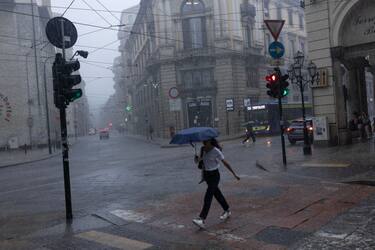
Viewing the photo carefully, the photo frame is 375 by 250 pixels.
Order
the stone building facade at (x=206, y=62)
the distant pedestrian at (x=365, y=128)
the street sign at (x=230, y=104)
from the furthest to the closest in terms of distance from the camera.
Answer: the stone building facade at (x=206, y=62) < the street sign at (x=230, y=104) < the distant pedestrian at (x=365, y=128)

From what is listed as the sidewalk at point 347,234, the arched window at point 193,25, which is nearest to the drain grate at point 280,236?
the sidewalk at point 347,234

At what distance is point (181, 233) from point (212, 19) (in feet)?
133

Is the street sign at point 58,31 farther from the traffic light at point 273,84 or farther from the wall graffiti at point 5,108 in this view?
the wall graffiti at point 5,108

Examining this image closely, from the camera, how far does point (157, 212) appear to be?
984 centimetres

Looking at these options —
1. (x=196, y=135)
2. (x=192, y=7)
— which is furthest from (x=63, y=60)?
(x=192, y=7)

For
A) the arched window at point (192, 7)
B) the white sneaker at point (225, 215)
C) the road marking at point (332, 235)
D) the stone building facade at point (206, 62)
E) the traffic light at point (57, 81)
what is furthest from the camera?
the arched window at point (192, 7)

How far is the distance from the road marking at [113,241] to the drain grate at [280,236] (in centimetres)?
180

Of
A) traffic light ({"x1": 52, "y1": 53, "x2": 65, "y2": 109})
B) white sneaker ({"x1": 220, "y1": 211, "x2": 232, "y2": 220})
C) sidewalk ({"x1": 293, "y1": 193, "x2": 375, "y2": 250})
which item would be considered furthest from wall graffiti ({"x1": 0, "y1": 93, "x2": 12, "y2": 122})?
sidewalk ({"x1": 293, "y1": 193, "x2": 375, "y2": 250})

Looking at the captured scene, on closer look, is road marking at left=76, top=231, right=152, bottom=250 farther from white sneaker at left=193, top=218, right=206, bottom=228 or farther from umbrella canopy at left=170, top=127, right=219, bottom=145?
umbrella canopy at left=170, top=127, right=219, bottom=145

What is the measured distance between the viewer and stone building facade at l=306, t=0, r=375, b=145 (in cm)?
2009

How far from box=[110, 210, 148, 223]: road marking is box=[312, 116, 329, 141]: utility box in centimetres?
1326

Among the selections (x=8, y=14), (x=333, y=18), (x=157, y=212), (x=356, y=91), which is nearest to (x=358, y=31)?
(x=333, y=18)

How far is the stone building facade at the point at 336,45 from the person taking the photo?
2009 centimetres

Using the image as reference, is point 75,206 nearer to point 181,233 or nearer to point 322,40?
point 181,233
